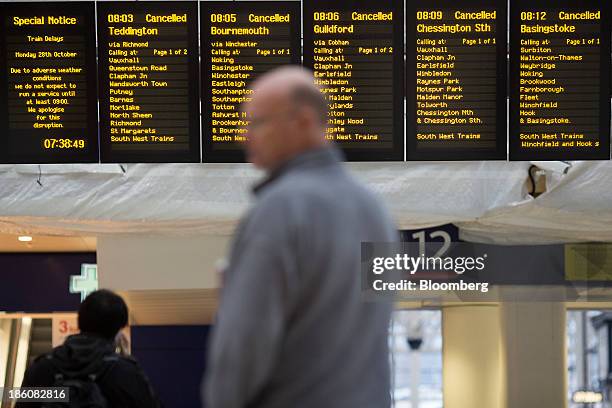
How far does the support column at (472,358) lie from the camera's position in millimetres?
11562

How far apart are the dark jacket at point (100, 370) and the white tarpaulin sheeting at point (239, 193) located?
4179 mm

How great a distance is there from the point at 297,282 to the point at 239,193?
5.91 m

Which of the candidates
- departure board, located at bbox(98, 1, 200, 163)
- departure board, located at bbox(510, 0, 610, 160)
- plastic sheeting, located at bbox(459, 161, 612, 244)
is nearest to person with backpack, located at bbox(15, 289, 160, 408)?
departure board, located at bbox(98, 1, 200, 163)

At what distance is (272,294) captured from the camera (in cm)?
164

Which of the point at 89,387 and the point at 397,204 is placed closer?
the point at 89,387

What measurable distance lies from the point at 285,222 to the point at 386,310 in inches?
12.4

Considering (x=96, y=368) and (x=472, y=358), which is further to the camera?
(x=472, y=358)

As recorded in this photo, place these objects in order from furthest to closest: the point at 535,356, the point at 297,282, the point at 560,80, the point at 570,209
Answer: the point at 535,356
the point at 570,209
the point at 560,80
the point at 297,282

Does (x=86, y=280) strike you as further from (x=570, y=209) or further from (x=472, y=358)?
(x=570, y=209)

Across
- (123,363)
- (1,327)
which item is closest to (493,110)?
(123,363)

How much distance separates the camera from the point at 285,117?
1.78m

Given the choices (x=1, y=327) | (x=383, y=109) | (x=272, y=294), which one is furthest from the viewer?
(x=1, y=327)

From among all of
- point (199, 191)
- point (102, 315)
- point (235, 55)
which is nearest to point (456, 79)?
point (235, 55)

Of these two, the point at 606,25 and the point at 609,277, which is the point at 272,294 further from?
the point at 609,277
